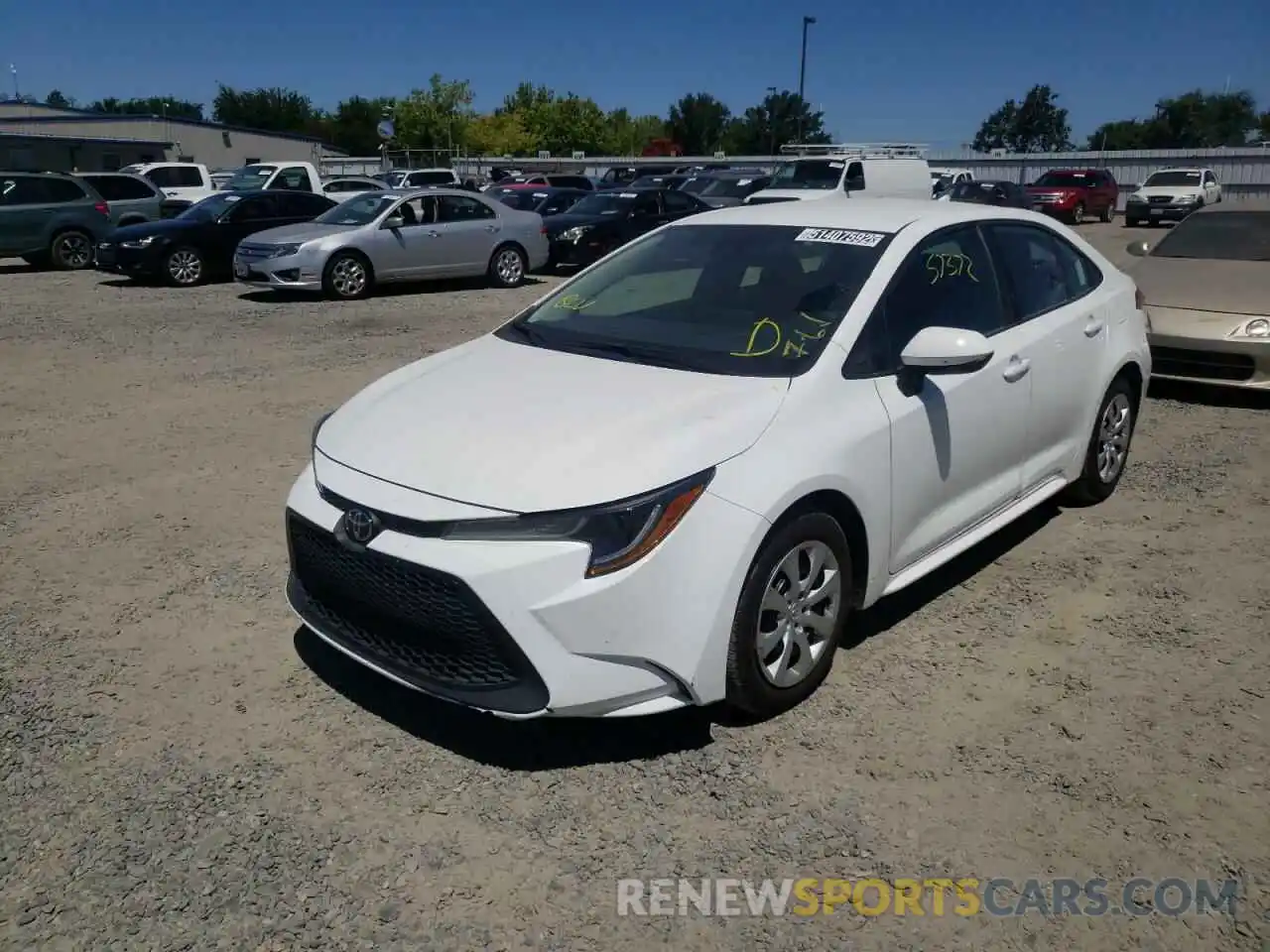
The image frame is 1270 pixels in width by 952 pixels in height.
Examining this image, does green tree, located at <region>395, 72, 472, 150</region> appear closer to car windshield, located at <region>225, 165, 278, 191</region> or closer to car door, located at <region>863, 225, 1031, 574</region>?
car windshield, located at <region>225, 165, 278, 191</region>

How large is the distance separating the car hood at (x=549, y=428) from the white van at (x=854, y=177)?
16913 millimetres

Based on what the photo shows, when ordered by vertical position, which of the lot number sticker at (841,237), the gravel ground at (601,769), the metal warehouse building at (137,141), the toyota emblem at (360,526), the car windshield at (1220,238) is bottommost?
the gravel ground at (601,769)

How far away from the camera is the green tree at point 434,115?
74.5 metres

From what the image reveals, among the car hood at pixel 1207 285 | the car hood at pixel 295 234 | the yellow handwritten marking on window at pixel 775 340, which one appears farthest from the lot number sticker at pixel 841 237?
the car hood at pixel 295 234

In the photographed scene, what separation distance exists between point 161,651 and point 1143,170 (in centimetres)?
4884

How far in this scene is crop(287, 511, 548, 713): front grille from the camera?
3039 mm

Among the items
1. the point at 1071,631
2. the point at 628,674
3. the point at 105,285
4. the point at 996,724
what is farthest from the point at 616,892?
the point at 105,285

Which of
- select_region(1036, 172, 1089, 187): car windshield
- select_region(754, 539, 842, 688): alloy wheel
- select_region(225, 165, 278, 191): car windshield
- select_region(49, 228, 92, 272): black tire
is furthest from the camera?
select_region(1036, 172, 1089, 187): car windshield

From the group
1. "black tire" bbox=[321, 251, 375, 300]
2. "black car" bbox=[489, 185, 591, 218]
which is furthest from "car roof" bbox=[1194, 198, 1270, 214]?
"black car" bbox=[489, 185, 591, 218]

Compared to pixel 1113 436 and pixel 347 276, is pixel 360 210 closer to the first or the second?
pixel 347 276

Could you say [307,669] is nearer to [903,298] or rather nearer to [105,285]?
[903,298]

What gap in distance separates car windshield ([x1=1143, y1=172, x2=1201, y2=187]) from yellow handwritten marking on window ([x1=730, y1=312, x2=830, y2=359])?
33.7 m

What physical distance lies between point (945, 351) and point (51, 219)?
1837 centimetres

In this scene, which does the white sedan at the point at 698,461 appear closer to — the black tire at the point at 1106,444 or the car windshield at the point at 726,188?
the black tire at the point at 1106,444
